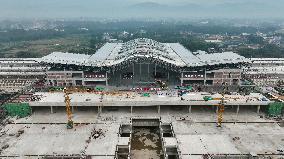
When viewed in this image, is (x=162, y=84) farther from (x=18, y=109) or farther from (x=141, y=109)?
(x=18, y=109)

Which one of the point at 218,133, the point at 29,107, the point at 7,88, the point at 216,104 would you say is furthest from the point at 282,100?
the point at 7,88

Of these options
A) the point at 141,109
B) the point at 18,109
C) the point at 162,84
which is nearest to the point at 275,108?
the point at 162,84

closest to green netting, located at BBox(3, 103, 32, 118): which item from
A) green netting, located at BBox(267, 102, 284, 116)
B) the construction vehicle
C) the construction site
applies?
the construction site

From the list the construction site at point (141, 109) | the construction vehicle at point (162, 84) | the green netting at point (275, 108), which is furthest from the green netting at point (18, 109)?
the green netting at point (275, 108)

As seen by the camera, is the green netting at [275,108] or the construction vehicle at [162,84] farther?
the construction vehicle at [162,84]

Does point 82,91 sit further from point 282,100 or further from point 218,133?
point 282,100

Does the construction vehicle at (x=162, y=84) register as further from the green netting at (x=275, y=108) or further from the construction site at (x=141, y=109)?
the green netting at (x=275, y=108)

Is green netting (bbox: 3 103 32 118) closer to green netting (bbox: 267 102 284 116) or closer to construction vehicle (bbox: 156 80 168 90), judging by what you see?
construction vehicle (bbox: 156 80 168 90)
